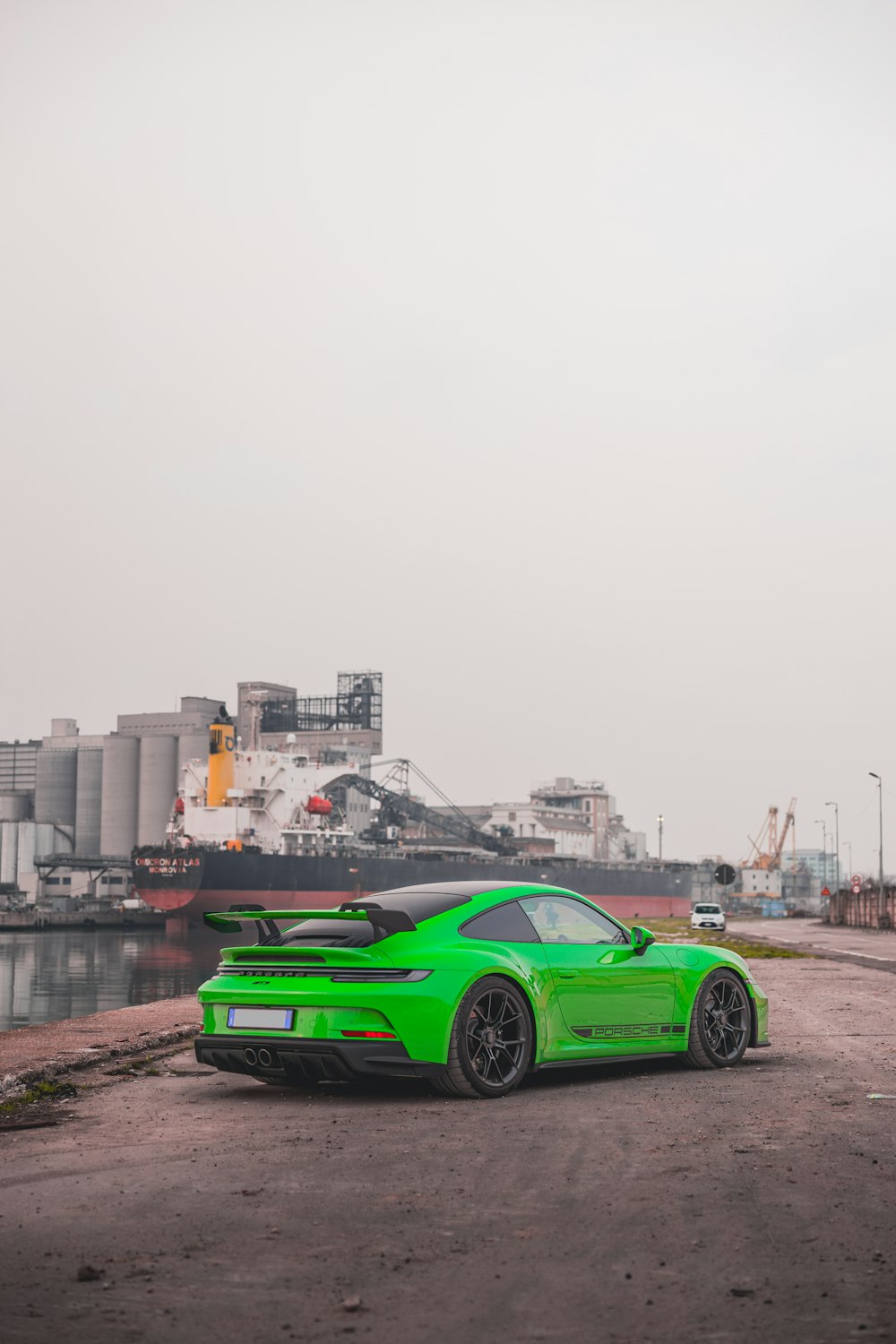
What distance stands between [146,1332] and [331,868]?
276 feet

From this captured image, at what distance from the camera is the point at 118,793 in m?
140

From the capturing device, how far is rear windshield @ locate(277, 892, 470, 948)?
27.5 feet

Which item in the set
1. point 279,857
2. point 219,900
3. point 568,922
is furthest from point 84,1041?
point 279,857

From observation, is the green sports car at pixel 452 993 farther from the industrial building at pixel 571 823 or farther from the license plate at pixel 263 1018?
the industrial building at pixel 571 823

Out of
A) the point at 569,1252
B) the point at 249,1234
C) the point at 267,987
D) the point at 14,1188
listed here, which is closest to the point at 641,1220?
the point at 569,1252

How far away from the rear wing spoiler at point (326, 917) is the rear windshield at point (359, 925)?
0.03 m

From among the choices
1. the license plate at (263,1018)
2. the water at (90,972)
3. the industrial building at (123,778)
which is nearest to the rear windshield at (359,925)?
the license plate at (263,1018)

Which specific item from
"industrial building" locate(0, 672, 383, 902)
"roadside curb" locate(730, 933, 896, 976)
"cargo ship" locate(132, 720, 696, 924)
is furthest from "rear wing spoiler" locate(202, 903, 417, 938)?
"industrial building" locate(0, 672, 383, 902)

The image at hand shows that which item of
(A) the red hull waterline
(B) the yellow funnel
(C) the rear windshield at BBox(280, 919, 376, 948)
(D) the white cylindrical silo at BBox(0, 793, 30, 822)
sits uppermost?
(B) the yellow funnel

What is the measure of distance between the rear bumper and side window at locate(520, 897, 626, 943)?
137cm

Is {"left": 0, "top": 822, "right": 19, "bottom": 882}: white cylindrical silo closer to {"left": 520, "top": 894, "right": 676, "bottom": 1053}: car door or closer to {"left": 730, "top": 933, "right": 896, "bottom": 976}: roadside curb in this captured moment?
{"left": 730, "top": 933, "right": 896, "bottom": 976}: roadside curb

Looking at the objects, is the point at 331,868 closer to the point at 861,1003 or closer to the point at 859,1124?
the point at 861,1003

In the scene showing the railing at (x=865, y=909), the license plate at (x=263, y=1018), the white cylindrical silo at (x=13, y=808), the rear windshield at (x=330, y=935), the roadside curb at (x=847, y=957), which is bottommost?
the railing at (x=865, y=909)

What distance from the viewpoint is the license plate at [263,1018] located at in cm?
810
